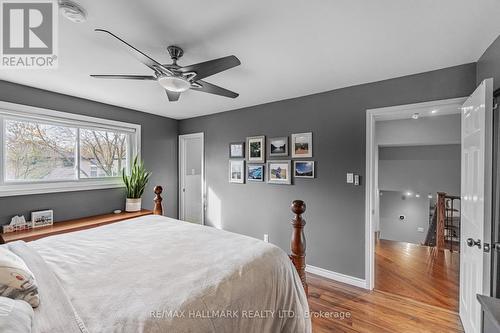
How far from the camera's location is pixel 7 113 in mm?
2592

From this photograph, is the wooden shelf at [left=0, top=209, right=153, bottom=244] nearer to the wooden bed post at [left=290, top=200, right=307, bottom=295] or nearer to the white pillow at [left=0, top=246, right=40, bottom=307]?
the white pillow at [left=0, top=246, right=40, bottom=307]

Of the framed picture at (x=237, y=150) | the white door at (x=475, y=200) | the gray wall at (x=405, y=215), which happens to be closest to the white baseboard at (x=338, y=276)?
the white door at (x=475, y=200)

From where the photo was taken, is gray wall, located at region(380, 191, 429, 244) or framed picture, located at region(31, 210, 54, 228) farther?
gray wall, located at region(380, 191, 429, 244)

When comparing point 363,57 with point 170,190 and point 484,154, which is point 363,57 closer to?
point 484,154

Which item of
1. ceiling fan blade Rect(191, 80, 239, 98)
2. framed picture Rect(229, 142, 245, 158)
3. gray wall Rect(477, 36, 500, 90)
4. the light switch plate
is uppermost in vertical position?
gray wall Rect(477, 36, 500, 90)

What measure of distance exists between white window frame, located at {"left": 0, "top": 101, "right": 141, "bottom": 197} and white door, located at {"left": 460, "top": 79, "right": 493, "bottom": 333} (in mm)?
4163

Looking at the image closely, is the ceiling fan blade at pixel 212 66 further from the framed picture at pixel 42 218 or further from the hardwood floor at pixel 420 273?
the hardwood floor at pixel 420 273

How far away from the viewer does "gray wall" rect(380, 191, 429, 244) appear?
7.36 m

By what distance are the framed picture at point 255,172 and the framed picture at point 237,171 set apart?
0.38 feet

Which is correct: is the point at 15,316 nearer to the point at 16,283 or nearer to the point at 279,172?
the point at 16,283

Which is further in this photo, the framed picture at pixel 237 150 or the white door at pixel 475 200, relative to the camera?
the framed picture at pixel 237 150

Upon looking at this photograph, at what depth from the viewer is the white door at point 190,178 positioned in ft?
14.9

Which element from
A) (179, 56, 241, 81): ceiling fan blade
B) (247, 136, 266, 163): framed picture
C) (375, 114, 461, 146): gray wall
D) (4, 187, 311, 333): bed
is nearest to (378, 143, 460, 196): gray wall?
(375, 114, 461, 146): gray wall

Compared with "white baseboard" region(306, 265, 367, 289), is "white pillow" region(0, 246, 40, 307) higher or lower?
higher
